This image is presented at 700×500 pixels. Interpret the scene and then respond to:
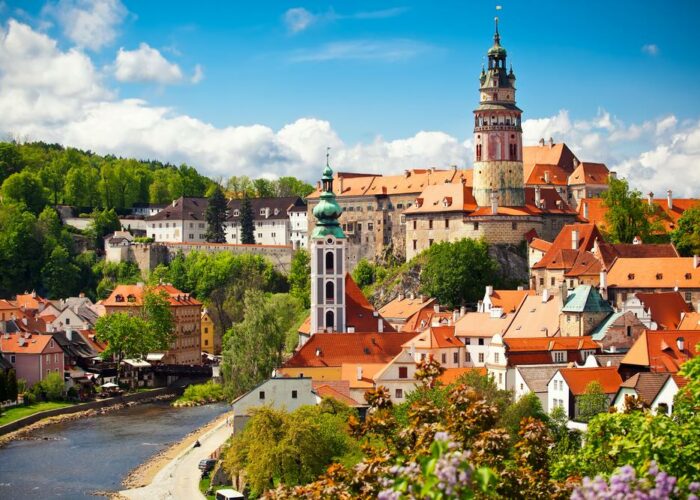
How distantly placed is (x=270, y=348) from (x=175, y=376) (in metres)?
15.2

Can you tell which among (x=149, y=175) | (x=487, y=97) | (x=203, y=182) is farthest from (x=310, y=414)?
(x=203, y=182)

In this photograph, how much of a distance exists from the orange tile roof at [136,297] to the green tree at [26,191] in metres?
29.9

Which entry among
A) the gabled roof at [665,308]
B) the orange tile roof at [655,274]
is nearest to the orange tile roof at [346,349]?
the gabled roof at [665,308]

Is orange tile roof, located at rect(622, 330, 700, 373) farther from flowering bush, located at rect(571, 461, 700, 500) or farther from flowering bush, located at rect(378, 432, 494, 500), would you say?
flowering bush, located at rect(378, 432, 494, 500)

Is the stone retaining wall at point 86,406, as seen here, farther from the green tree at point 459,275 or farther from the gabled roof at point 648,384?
the gabled roof at point 648,384

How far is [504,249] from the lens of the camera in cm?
7569

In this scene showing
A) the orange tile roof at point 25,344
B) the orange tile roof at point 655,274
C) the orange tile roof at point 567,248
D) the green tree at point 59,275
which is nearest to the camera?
the orange tile roof at point 655,274

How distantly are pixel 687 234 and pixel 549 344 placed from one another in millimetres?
26864

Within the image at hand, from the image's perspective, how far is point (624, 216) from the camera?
73125 mm

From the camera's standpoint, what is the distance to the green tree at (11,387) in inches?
2320

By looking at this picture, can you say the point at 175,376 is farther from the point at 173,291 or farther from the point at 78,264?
the point at 78,264

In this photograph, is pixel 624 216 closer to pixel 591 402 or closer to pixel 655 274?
pixel 655 274

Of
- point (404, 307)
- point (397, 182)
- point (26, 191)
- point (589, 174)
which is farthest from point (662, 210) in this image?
point (26, 191)

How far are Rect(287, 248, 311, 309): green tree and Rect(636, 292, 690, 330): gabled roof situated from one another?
37356 mm
